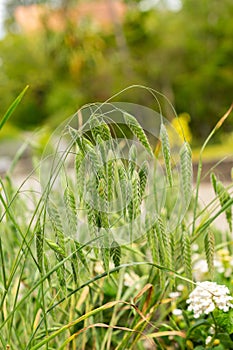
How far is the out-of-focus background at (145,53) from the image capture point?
19812mm

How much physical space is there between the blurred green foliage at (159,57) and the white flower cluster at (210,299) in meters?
18.2

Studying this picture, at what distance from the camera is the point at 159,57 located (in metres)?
20.4

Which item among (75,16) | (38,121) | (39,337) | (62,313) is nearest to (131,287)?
(62,313)

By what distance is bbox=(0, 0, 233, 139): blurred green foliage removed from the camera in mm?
19781

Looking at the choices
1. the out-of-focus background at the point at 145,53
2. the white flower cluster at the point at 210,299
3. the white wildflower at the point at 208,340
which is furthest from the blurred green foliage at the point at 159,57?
the white flower cluster at the point at 210,299

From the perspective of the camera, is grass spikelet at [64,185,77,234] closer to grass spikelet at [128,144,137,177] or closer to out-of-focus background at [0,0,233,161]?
grass spikelet at [128,144,137,177]

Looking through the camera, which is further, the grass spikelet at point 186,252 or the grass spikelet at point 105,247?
the grass spikelet at point 186,252

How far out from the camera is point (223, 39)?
1989cm

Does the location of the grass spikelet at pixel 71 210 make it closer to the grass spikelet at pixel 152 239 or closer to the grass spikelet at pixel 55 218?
the grass spikelet at pixel 55 218

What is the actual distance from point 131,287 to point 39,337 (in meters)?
0.36

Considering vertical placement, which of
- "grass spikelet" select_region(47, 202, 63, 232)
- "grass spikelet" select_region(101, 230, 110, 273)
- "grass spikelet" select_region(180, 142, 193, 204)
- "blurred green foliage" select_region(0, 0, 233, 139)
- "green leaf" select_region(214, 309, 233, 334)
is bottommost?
"green leaf" select_region(214, 309, 233, 334)

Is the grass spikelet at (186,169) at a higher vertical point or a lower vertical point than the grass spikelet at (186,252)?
higher

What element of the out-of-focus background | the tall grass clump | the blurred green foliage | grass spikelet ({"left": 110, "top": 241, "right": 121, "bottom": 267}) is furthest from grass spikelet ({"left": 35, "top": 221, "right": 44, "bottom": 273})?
the blurred green foliage

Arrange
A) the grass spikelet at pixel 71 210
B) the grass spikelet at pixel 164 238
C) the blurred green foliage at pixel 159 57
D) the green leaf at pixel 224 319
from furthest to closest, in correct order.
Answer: the blurred green foliage at pixel 159 57 < the green leaf at pixel 224 319 < the grass spikelet at pixel 164 238 < the grass spikelet at pixel 71 210
